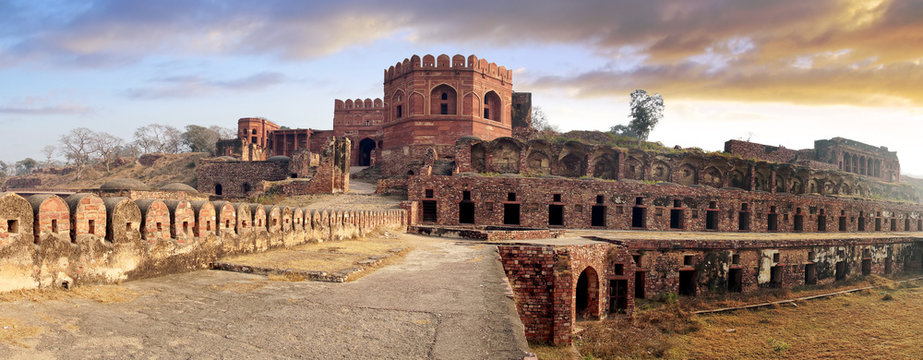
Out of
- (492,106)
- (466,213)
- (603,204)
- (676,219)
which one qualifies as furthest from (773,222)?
(492,106)

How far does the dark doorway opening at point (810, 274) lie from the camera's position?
2078 cm

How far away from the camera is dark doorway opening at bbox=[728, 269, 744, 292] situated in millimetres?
18103

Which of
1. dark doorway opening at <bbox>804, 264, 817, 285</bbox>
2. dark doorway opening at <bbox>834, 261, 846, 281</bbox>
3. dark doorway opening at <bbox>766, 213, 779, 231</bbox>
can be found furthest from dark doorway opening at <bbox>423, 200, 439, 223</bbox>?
dark doorway opening at <bbox>766, 213, 779, 231</bbox>

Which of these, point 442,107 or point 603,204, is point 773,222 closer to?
point 603,204

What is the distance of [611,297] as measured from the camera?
47.5ft

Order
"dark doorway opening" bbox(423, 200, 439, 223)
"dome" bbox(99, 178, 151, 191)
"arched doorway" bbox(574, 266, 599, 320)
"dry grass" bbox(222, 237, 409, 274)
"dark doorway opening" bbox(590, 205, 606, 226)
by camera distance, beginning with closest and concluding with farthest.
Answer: "dry grass" bbox(222, 237, 409, 274)
"arched doorway" bbox(574, 266, 599, 320)
"dome" bbox(99, 178, 151, 191)
"dark doorway opening" bbox(423, 200, 439, 223)
"dark doorway opening" bbox(590, 205, 606, 226)

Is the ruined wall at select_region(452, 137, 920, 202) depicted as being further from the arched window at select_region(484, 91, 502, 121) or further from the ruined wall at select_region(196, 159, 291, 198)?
the ruined wall at select_region(196, 159, 291, 198)

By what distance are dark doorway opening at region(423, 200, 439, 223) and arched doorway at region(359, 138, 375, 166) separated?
20.1 metres

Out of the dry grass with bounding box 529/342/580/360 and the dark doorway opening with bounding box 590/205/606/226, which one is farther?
the dark doorway opening with bounding box 590/205/606/226

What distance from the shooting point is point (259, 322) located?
4.41 metres

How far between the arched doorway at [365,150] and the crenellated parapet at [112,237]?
3492cm

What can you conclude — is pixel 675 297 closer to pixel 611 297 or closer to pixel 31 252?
pixel 611 297

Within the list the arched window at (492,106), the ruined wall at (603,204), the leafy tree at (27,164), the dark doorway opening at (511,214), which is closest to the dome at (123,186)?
the ruined wall at (603,204)

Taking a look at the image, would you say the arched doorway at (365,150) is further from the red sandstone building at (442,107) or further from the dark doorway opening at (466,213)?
the dark doorway opening at (466,213)
